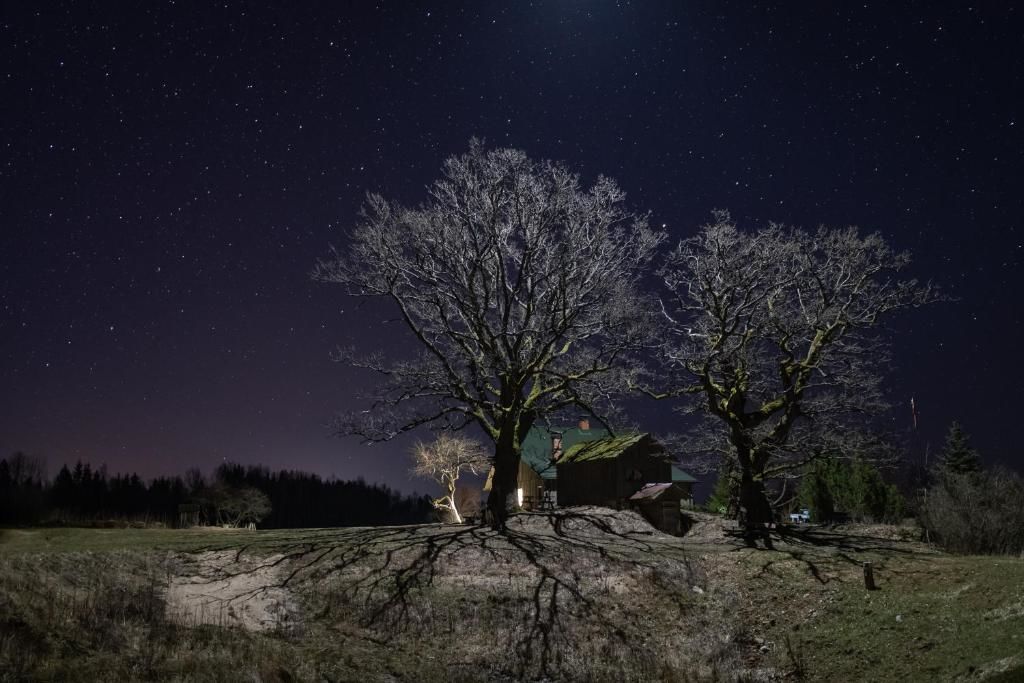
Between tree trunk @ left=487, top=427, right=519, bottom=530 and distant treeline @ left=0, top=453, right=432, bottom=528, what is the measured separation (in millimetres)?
17532

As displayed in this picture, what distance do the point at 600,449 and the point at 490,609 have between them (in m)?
30.4

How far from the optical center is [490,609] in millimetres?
20469

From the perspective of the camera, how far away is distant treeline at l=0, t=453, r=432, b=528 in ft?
129

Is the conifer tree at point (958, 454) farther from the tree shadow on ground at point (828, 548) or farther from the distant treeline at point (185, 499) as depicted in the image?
the distant treeline at point (185, 499)

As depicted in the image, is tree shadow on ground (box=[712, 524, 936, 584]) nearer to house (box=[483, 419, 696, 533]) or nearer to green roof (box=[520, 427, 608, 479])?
house (box=[483, 419, 696, 533])

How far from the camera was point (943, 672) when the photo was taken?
14.6 meters

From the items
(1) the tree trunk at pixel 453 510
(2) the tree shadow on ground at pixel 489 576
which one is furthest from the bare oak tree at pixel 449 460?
(2) the tree shadow on ground at pixel 489 576

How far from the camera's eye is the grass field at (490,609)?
48.1ft

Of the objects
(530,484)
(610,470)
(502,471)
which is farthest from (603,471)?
(502,471)

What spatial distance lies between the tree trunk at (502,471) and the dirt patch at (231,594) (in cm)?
909

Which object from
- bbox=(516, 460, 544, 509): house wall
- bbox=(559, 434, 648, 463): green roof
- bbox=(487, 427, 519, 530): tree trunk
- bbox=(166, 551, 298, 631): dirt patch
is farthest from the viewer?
bbox=(516, 460, 544, 509): house wall

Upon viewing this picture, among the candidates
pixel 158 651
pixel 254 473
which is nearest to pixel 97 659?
pixel 158 651

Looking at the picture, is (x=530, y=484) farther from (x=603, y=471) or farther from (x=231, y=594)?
(x=231, y=594)

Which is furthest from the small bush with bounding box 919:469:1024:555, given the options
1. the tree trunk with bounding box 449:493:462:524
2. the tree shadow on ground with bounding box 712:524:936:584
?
the tree trunk with bounding box 449:493:462:524
